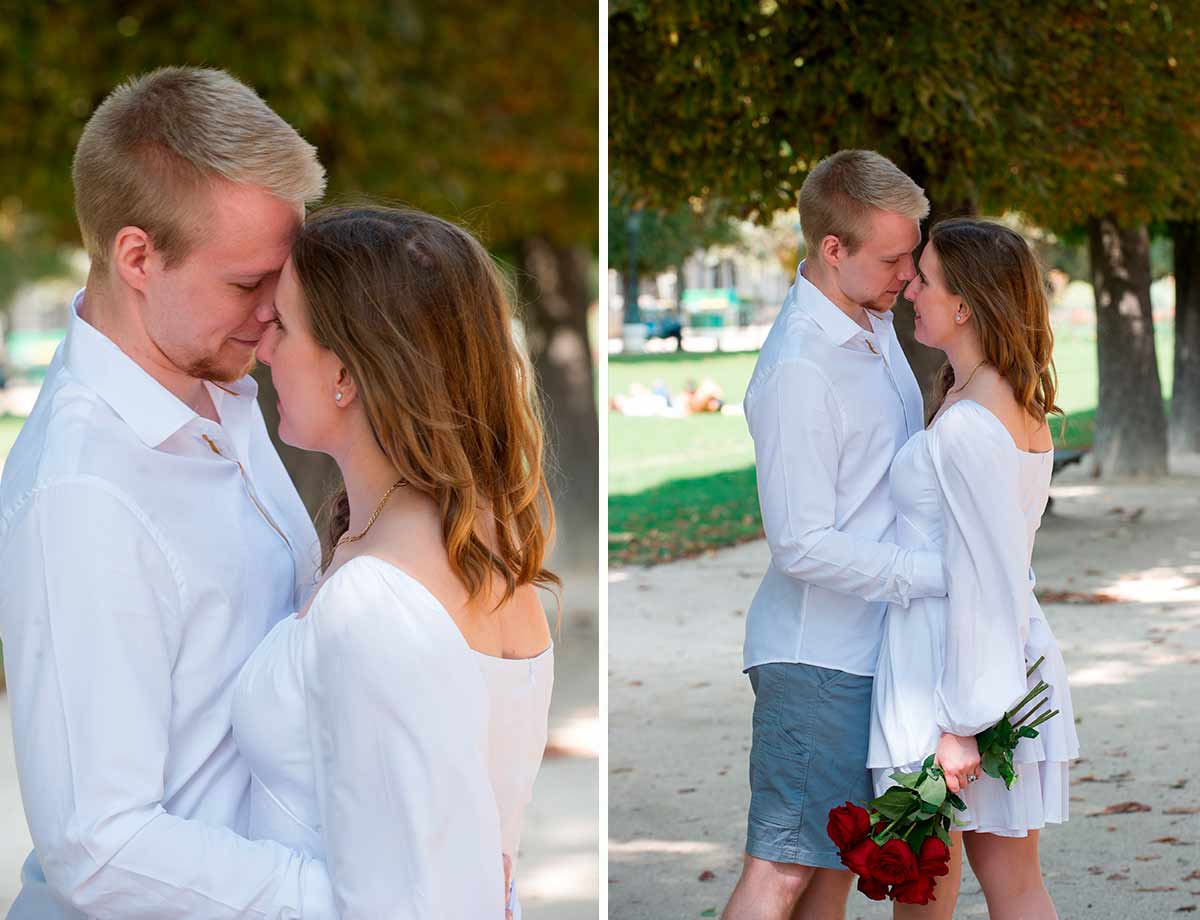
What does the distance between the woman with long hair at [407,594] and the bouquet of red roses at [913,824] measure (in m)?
1.07

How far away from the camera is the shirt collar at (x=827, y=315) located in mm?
3197

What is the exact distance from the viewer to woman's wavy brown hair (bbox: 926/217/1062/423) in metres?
3.07

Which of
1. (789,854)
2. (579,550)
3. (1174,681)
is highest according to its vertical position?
(789,854)

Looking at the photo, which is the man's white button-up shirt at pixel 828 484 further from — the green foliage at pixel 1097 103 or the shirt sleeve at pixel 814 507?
the green foliage at pixel 1097 103

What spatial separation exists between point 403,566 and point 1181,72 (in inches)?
460

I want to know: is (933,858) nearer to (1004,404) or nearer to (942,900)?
(942,900)

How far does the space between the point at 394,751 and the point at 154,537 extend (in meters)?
0.40

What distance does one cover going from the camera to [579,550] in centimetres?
1531

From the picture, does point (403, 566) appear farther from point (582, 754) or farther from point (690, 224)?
point (690, 224)

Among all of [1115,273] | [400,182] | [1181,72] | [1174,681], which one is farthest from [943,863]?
[1115,273]

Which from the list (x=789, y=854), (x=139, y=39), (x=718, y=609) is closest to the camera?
(x=789, y=854)

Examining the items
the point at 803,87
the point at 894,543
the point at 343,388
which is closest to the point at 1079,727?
the point at 803,87

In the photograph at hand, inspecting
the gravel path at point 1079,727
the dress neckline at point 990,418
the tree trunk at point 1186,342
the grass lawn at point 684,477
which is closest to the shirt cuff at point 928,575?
the dress neckline at point 990,418

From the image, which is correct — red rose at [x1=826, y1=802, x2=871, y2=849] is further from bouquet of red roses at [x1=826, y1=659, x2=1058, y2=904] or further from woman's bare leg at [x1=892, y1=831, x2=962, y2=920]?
woman's bare leg at [x1=892, y1=831, x2=962, y2=920]
